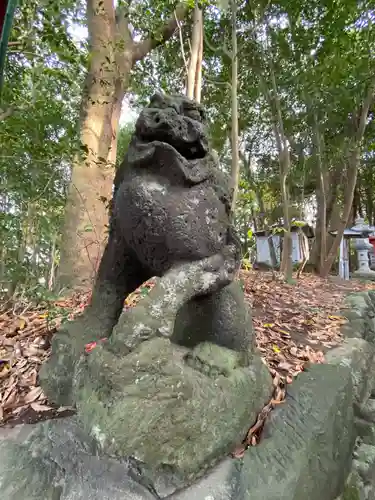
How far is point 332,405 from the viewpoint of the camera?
146cm

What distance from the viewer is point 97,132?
4.17 metres

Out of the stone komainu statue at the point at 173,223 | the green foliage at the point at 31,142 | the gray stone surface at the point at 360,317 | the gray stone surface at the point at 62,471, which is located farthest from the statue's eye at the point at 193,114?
the gray stone surface at the point at 360,317

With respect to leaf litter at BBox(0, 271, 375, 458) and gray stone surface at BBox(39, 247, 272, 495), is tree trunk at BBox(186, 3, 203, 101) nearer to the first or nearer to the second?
leaf litter at BBox(0, 271, 375, 458)

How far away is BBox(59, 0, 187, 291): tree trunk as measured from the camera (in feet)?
12.2

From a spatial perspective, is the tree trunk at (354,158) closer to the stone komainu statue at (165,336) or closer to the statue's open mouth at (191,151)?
the statue's open mouth at (191,151)

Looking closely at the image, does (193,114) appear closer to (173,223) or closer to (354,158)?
(173,223)

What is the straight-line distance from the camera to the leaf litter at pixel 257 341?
1.39m

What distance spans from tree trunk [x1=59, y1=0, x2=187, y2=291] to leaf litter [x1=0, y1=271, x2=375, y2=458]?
49 centimetres

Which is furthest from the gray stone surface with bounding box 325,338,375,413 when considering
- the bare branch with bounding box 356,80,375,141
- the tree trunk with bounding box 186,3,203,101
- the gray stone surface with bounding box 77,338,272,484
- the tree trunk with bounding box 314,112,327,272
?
the tree trunk with bounding box 314,112,327,272

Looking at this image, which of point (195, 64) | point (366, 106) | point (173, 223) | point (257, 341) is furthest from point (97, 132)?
point (366, 106)

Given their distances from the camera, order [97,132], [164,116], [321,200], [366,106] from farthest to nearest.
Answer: [321,200] → [366,106] → [97,132] → [164,116]

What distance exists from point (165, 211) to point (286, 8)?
594 centimetres

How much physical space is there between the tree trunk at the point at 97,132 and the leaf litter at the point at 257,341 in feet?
1.61

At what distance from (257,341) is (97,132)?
10.2 ft
